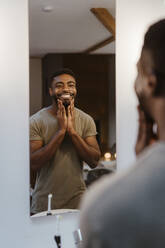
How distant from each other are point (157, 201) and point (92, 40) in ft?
5.52

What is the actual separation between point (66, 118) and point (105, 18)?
58 cm

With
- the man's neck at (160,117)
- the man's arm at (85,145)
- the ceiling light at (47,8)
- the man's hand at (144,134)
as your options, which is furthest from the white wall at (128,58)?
the man's neck at (160,117)

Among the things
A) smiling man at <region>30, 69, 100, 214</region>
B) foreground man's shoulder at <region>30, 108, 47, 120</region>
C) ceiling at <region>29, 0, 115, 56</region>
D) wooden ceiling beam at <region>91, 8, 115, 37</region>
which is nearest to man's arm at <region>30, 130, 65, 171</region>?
smiling man at <region>30, 69, 100, 214</region>

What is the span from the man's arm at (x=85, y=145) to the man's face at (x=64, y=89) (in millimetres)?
46

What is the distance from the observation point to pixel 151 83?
0.51 meters

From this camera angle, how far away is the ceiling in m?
1.91

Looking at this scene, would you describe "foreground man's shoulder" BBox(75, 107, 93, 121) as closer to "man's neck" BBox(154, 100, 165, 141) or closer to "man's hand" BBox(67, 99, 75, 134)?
"man's hand" BBox(67, 99, 75, 134)

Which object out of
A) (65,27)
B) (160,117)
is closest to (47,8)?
(65,27)

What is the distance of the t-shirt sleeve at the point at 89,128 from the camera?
2039 mm

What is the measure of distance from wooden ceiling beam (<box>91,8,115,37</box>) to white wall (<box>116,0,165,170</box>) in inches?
1.6

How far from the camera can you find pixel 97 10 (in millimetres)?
2029

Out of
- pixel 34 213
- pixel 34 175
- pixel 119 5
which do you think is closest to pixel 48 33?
pixel 119 5

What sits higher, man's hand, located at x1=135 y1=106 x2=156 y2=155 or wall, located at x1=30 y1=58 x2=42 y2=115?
wall, located at x1=30 y1=58 x2=42 y2=115

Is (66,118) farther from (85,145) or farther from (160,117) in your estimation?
(160,117)
